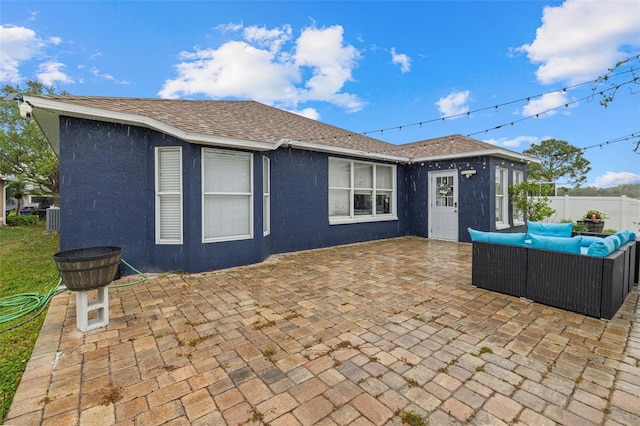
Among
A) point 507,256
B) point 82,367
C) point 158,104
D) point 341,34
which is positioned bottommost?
point 82,367

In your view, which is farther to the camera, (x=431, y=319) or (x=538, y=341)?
(x=431, y=319)

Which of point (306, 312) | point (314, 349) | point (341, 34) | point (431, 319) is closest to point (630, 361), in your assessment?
point (431, 319)

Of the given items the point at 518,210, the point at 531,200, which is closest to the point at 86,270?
the point at 531,200

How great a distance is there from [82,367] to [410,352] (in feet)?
9.20

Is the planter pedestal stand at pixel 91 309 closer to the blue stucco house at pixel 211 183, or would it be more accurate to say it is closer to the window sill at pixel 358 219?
the blue stucco house at pixel 211 183

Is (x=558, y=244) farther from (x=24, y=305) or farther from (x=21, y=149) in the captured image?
(x=21, y=149)

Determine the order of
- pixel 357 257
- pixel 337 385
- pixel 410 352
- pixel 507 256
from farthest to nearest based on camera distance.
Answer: pixel 357 257 → pixel 507 256 → pixel 410 352 → pixel 337 385

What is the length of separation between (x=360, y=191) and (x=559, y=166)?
75.8 feet

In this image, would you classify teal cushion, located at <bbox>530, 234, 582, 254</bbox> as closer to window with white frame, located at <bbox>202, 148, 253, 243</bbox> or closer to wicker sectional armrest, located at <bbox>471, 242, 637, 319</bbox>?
wicker sectional armrest, located at <bbox>471, 242, 637, 319</bbox>

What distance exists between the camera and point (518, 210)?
378 inches

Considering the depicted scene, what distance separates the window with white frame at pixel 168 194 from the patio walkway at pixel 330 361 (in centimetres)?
131

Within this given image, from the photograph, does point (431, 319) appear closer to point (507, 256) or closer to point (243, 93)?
point (507, 256)

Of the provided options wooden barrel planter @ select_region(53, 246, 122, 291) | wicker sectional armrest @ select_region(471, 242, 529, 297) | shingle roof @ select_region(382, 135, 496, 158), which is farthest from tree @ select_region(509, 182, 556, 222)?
wooden barrel planter @ select_region(53, 246, 122, 291)

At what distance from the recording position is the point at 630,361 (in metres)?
2.43
